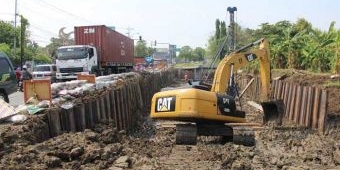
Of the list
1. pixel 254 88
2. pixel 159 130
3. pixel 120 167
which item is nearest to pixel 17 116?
pixel 120 167

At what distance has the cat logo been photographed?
41.5ft

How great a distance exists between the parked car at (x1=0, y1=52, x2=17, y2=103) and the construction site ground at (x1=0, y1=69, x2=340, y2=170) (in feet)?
17.5

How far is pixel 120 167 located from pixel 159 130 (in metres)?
8.33

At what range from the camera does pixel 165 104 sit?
12805 mm

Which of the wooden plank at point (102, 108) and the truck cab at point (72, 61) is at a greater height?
the truck cab at point (72, 61)

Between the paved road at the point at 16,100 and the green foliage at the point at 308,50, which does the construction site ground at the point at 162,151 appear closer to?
the paved road at the point at 16,100

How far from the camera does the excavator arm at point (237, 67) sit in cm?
1532

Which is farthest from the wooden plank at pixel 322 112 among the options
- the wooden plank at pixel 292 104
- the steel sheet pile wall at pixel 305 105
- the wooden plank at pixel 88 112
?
the wooden plank at pixel 88 112

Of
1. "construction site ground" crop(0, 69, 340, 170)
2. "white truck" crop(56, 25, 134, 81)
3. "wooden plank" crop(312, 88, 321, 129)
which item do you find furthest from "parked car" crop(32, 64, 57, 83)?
"wooden plank" crop(312, 88, 321, 129)

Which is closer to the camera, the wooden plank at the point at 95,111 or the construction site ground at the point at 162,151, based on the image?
the construction site ground at the point at 162,151

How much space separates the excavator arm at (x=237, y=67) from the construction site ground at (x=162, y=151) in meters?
1.45

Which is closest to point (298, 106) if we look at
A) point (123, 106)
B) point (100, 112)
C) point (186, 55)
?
point (123, 106)

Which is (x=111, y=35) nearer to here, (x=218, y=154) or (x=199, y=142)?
(x=199, y=142)

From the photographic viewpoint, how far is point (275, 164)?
1002 centimetres
